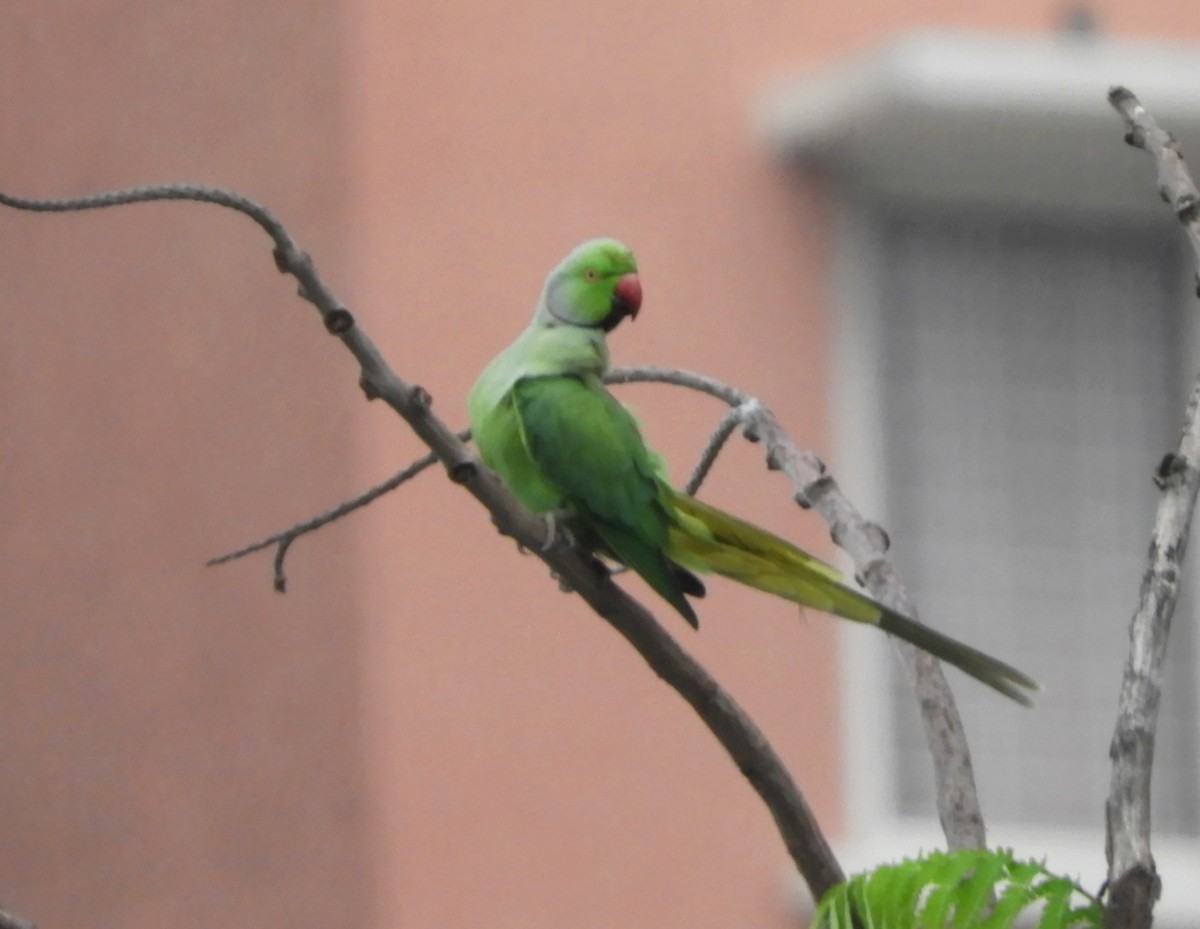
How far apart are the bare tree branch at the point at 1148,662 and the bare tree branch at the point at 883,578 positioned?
0.19 m

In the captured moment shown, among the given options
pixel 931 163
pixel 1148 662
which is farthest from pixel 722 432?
pixel 931 163

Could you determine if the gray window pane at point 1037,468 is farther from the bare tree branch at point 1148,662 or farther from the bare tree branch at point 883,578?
the bare tree branch at point 1148,662

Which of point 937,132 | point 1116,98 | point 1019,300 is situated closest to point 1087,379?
point 1019,300

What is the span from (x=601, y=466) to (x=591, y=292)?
0.23m

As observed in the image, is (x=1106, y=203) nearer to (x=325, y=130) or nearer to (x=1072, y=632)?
(x=1072, y=632)

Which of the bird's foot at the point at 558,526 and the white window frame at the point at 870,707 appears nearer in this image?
the bird's foot at the point at 558,526

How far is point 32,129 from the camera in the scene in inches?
241

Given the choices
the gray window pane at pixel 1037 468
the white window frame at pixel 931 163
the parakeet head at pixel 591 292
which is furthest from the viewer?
the gray window pane at pixel 1037 468

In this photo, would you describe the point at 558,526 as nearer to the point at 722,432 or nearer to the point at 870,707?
the point at 722,432

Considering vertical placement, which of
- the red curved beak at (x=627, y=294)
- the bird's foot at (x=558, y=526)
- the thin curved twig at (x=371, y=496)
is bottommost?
the bird's foot at (x=558, y=526)

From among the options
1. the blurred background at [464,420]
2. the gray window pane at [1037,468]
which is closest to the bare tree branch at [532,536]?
the blurred background at [464,420]

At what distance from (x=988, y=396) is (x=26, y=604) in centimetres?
224

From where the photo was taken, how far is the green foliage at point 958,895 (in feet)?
5.52

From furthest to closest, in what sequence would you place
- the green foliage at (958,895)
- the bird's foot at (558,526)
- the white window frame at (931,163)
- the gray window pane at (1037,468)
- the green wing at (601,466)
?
the gray window pane at (1037,468)
the white window frame at (931,163)
the green wing at (601,466)
the bird's foot at (558,526)
the green foliage at (958,895)
